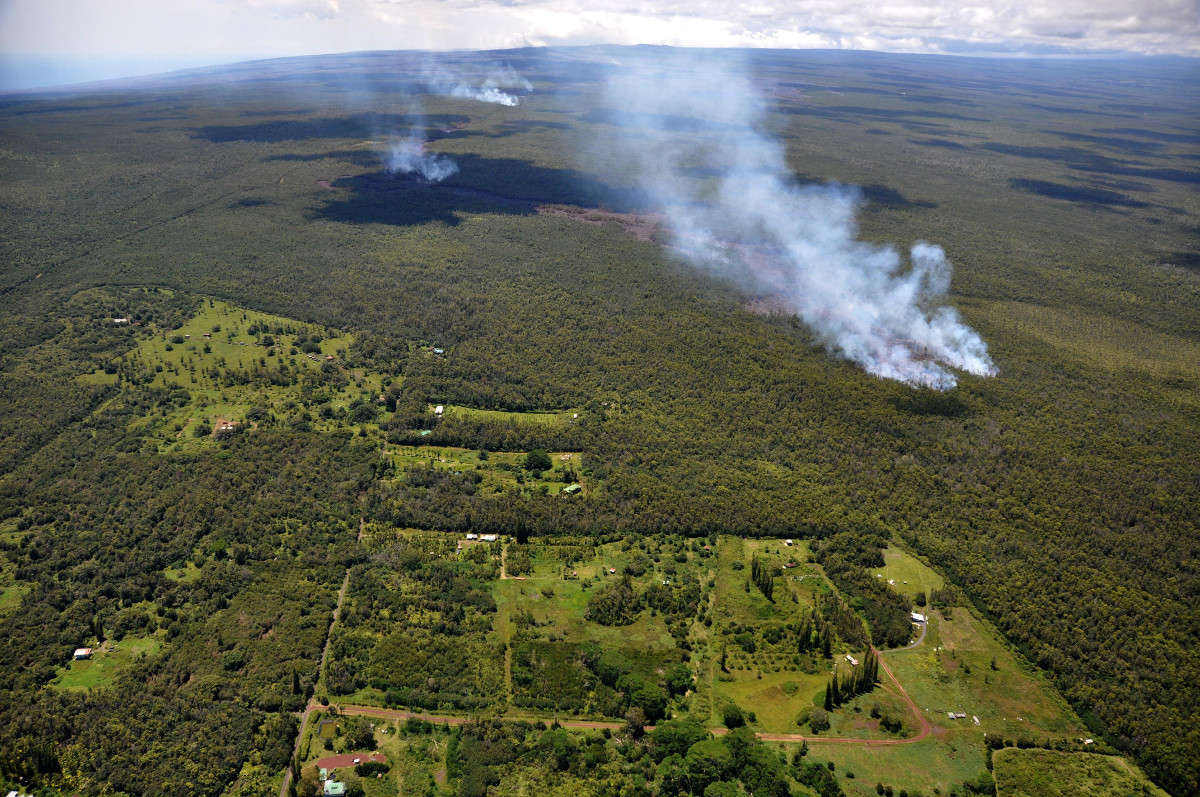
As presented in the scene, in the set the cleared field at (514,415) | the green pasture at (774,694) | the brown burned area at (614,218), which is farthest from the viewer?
the brown burned area at (614,218)

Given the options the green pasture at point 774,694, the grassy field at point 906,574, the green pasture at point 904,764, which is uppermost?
the grassy field at point 906,574

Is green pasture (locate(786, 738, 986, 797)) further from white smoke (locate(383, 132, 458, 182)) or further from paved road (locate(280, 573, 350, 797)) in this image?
white smoke (locate(383, 132, 458, 182))

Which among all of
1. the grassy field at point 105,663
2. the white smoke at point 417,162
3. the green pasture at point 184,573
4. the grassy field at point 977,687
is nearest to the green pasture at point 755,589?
the grassy field at point 977,687

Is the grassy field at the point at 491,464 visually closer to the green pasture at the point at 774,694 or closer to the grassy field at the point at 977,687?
the green pasture at the point at 774,694

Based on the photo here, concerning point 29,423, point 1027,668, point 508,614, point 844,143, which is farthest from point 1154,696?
point 844,143

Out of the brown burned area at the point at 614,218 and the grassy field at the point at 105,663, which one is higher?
the brown burned area at the point at 614,218

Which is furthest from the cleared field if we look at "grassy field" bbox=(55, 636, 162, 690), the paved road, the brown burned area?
the brown burned area

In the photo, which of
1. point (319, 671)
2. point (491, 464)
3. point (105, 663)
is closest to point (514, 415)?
point (491, 464)
